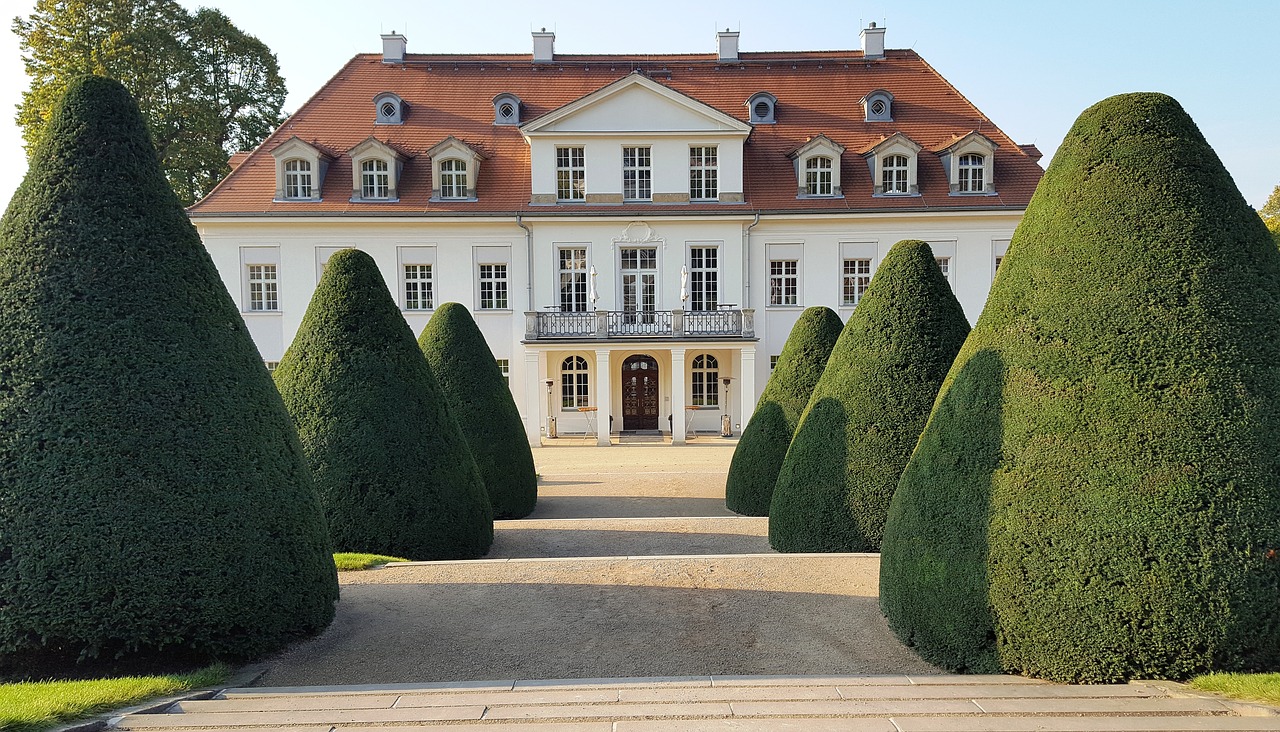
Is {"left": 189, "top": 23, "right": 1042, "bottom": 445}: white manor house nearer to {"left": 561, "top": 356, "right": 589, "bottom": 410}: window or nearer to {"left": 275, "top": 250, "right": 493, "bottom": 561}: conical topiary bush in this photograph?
{"left": 561, "top": 356, "right": 589, "bottom": 410}: window

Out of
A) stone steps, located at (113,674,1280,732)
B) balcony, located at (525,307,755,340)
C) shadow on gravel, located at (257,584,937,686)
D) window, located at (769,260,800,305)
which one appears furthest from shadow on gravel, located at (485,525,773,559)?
window, located at (769,260,800,305)

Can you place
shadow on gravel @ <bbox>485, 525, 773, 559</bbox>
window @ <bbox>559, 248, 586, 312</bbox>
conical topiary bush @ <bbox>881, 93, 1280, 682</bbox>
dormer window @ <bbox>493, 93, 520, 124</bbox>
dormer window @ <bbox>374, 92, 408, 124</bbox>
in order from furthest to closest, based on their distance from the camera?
1. dormer window @ <bbox>493, 93, 520, 124</bbox>
2. dormer window @ <bbox>374, 92, 408, 124</bbox>
3. window @ <bbox>559, 248, 586, 312</bbox>
4. shadow on gravel @ <bbox>485, 525, 773, 559</bbox>
5. conical topiary bush @ <bbox>881, 93, 1280, 682</bbox>

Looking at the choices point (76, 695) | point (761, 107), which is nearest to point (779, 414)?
point (76, 695)

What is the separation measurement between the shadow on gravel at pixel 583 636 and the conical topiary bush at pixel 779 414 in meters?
5.33

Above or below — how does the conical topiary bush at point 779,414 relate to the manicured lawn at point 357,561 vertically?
above

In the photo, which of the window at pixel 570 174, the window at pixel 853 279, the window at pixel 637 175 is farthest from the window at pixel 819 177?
the window at pixel 570 174

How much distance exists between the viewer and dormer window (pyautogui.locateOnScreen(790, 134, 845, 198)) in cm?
2869

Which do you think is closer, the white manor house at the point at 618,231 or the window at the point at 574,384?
the white manor house at the point at 618,231

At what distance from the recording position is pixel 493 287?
93.9 ft

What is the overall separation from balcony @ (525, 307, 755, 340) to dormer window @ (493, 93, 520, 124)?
8.57 metres

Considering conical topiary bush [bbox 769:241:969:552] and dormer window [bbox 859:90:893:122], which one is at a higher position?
dormer window [bbox 859:90:893:122]

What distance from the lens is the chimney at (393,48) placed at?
107 feet

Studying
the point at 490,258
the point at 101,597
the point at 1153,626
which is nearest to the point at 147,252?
the point at 101,597

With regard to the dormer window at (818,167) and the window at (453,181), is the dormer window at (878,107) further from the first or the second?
the window at (453,181)
